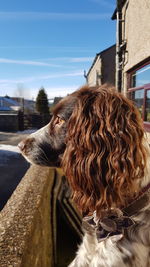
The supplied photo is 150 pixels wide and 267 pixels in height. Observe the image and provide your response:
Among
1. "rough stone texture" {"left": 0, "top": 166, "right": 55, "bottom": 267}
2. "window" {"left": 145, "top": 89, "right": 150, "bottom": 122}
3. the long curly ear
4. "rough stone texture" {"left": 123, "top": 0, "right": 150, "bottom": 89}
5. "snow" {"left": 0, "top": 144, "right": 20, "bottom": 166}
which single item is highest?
"rough stone texture" {"left": 123, "top": 0, "right": 150, "bottom": 89}

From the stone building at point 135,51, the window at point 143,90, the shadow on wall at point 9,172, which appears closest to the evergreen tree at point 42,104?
the shadow on wall at point 9,172

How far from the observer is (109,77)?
48.4 feet

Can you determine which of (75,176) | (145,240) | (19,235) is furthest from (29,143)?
(145,240)

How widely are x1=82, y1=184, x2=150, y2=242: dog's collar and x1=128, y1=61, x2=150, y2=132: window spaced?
342cm

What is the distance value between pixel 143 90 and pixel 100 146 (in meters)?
4.20

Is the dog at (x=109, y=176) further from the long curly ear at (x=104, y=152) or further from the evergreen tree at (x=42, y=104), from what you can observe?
the evergreen tree at (x=42, y=104)

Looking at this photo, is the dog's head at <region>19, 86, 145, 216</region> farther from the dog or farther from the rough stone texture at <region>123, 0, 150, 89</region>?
the rough stone texture at <region>123, 0, 150, 89</region>

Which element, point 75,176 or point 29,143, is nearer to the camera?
point 75,176

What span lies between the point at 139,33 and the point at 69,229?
4473mm

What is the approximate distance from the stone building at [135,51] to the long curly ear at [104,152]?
117 inches

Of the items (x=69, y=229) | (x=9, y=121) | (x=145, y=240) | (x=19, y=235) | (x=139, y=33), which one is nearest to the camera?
(x=145, y=240)

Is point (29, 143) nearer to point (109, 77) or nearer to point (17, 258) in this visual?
point (17, 258)

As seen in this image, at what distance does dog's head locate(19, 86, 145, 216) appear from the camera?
110 centimetres

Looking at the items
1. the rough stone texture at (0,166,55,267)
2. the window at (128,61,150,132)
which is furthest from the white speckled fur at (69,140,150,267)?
the window at (128,61,150,132)
